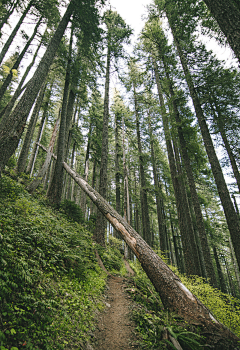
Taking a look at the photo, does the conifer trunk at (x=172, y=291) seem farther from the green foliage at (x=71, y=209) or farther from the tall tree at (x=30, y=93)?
the green foliage at (x=71, y=209)

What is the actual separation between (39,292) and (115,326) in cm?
200

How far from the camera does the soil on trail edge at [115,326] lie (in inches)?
113

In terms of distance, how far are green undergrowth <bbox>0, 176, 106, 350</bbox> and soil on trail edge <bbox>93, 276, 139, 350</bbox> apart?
24 cm

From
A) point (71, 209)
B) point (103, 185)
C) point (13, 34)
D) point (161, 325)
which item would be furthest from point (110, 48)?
point (161, 325)

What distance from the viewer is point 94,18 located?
804cm

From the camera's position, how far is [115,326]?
3.49 metres

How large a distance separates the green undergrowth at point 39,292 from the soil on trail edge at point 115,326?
0.24 meters

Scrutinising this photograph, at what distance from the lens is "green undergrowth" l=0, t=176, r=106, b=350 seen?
2.00 m

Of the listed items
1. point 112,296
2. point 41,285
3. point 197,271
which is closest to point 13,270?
point 41,285

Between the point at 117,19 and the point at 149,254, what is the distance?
53.0 ft

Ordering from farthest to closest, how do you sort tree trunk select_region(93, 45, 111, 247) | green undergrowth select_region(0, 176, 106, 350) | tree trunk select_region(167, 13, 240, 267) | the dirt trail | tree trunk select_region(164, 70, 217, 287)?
1. tree trunk select_region(93, 45, 111, 247)
2. tree trunk select_region(164, 70, 217, 287)
3. tree trunk select_region(167, 13, 240, 267)
4. the dirt trail
5. green undergrowth select_region(0, 176, 106, 350)

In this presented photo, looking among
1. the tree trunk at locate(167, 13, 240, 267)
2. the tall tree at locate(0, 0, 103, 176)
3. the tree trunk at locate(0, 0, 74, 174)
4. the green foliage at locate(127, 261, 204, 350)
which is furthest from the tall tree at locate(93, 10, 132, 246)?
the green foliage at locate(127, 261, 204, 350)

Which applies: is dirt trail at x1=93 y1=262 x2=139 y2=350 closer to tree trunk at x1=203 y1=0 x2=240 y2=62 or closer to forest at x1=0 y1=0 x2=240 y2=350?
forest at x1=0 y1=0 x2=240 y2=350

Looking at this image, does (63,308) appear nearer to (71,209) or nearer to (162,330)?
(162,330)
